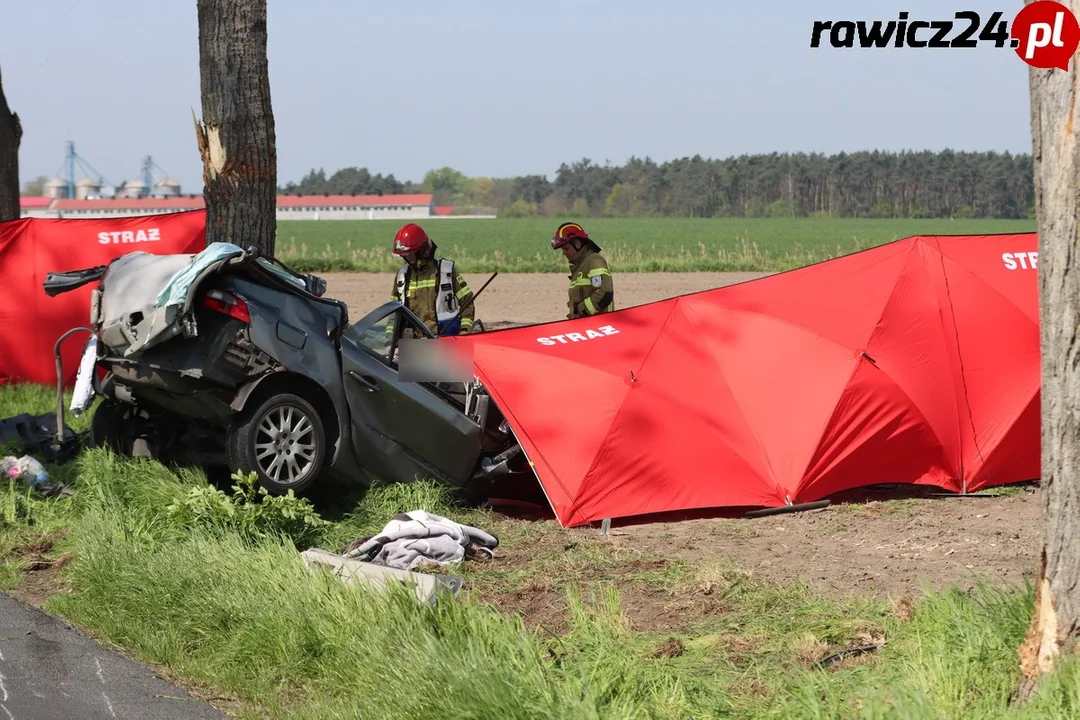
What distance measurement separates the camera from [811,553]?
7199 millimetres

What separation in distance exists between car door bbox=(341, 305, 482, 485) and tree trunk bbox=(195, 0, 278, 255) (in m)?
2.56

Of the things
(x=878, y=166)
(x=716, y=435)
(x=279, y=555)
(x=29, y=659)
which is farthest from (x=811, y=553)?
(x=878, y=166)

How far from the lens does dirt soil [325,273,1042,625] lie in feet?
20.9

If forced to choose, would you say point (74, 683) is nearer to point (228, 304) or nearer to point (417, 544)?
point (417, 544)

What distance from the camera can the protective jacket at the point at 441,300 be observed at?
37.8ft

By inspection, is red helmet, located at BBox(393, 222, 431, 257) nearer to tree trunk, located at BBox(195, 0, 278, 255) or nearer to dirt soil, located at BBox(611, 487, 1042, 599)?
tree trunk, located at BBox(195, 0, 278, 255)

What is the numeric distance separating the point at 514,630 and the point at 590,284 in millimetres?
6396

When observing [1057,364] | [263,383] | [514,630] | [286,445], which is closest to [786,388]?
[286,445]

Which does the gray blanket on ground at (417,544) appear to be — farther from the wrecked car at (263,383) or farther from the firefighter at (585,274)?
the firefighter at (585,274)

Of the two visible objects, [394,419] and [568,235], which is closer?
[394,419]

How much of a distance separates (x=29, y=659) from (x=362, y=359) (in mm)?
3045

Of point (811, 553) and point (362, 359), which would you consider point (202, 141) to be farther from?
point (811, 553)

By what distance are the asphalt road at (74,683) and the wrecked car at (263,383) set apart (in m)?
1.73

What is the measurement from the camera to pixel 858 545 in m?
7.39
